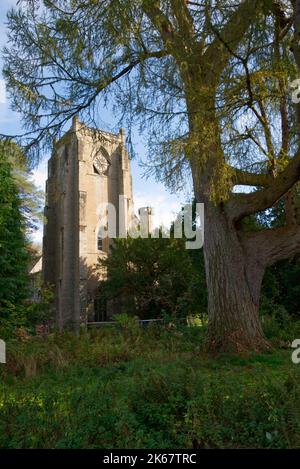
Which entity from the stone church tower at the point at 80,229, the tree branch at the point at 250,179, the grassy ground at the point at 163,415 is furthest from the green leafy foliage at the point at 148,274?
the grassy ground at the point at 163,415

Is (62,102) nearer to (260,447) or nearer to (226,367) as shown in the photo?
(226,367)

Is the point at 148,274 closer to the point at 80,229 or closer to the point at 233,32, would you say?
the point at 80,229

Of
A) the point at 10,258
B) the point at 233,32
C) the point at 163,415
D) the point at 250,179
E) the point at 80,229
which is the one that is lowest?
the point at 163,415

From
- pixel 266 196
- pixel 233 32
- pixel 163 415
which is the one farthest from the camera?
pixel 266 196

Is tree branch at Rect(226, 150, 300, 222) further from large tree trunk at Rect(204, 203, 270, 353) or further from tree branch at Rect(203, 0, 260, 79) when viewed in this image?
tree branch at Rect(203, 0, 260, 79)

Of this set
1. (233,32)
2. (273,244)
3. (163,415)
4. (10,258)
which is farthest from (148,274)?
(163,415)

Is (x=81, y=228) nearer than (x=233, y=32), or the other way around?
(x=233, y=32)

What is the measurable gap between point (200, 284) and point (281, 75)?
1537 centimetres

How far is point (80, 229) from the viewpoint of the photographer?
127 feet

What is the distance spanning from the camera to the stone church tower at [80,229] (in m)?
37.4

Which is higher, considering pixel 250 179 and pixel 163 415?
pixel 250 179

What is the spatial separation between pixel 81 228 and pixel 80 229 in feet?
0.41

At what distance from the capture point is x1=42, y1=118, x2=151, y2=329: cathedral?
37219 millimetres

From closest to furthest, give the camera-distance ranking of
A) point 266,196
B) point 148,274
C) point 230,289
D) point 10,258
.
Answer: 1. point 266,196
2. point 230,289
3. point 10,258
4. point 148,274
